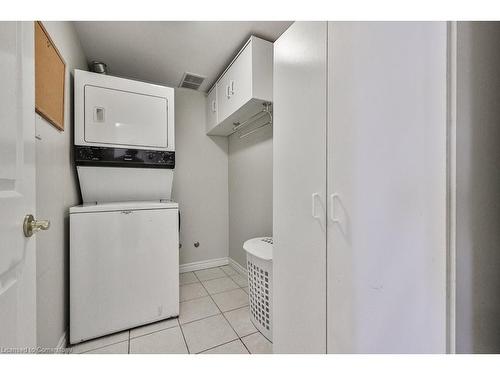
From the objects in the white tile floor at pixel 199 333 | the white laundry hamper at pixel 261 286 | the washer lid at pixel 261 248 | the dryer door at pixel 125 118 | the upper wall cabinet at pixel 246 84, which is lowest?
the white tile floor at pixel 199 333

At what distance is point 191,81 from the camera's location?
102 inches

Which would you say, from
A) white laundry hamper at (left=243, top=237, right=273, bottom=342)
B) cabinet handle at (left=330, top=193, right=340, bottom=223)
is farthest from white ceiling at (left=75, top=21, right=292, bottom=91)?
white laundry hamper at (left=243, top=237, right=273, bottom=342)

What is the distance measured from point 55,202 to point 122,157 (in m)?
0.61

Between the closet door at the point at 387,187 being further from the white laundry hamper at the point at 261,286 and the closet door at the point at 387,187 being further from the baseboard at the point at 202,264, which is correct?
the baseboard at the point at 202,264

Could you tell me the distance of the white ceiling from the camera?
1.70 meters

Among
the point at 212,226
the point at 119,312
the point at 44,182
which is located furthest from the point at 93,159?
the point at 212,226

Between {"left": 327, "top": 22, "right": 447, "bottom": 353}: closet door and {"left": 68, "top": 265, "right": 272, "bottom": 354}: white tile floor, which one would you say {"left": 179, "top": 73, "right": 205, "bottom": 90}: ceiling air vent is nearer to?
{"left": 327, "top": 22, "right": 447, "bottom": 353}: closet door

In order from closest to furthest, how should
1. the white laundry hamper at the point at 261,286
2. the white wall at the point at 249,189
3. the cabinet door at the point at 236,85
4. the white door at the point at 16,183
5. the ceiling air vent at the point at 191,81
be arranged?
the white door at the point at 16,183
the white laundry hamper at the point at 261,286
the cabinet door at the point at 236,85
the white wall at the point at 249,189
the ceiling air vent at the point at 191,81

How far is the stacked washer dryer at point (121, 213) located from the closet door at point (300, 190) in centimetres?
102

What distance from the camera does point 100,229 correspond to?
1555mm

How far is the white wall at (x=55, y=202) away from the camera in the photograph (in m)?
1.16

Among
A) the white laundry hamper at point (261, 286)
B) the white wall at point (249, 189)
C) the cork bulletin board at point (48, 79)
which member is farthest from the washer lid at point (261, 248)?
the cork bulletin board at point (48, 79)

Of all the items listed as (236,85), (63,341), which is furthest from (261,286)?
(236,85)

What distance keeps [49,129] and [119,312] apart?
4.46 ft
